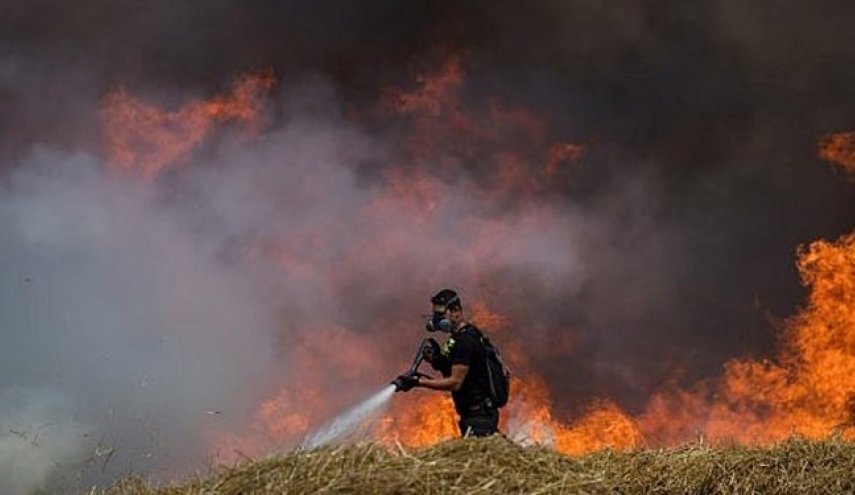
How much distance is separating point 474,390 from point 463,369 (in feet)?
1.06

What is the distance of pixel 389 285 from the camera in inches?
856

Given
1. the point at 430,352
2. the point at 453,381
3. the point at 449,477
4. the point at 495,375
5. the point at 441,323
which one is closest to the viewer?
the point at 449,477

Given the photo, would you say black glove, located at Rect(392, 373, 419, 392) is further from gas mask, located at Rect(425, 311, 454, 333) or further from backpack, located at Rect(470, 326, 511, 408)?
backpack, located at Rect(470, 326, 511, 408)

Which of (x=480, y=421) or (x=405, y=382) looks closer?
(x=405, y=382)

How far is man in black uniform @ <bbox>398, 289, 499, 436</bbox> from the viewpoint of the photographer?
8266 mm

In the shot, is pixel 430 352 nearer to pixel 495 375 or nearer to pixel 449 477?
pixel 495 375

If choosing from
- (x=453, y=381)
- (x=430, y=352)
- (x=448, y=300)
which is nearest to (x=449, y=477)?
(x=453, y=381)

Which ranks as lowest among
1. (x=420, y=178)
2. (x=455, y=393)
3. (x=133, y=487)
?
(x=133, y=487)

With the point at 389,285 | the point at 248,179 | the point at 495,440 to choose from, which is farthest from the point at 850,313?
the point at 495,440

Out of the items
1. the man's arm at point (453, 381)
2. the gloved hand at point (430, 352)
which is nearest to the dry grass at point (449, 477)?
the man's arm at point (453, 381)

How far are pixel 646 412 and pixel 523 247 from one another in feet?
15.8

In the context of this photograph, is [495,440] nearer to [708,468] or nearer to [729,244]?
[708,468]

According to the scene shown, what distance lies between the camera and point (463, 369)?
27.1 ft

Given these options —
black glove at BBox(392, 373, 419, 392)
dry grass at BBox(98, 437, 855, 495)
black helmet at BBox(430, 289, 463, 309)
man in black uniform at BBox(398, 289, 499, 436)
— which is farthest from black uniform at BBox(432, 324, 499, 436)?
dry grass at BBox(98, 437, 855, 495)
